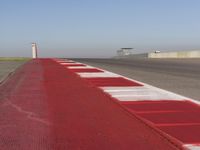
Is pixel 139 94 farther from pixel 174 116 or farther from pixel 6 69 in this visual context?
pixel 6 69

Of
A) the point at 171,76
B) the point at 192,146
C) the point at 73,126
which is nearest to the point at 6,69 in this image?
the point at 171,76

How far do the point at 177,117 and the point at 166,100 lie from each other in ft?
7.96

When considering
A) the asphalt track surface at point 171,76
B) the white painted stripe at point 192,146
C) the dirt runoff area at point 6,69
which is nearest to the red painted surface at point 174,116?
the white painted stripe at point 192,146

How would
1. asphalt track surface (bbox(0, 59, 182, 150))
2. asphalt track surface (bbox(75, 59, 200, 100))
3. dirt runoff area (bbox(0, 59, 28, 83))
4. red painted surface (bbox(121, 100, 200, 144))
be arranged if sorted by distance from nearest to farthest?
asphalt track surface (bbox(0, 59, 182, 150)), red painted surface (bbox(121, 100, 200, 144)), asphalt track surface (bbox(75, 59, 200, 100)), dirt runoff area (bbox(0, 59, 28, 83))

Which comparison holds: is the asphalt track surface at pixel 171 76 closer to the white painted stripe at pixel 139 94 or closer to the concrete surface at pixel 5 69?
the white painted stripe at pixel 139 94

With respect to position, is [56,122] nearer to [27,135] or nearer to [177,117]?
[27,135]

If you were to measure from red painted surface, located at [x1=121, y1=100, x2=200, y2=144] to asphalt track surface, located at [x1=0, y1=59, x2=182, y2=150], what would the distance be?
25 cm

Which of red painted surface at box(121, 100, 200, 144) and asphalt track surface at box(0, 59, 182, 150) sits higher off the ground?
asphalt track surface at box(0, 59, 182, 150)

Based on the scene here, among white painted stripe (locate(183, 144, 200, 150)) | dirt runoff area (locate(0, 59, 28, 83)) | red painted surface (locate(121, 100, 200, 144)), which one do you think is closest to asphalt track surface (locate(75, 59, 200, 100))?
red painted surface (locate(121, 100, 200, 144))

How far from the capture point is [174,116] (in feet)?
25.0

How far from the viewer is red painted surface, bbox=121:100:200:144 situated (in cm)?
609

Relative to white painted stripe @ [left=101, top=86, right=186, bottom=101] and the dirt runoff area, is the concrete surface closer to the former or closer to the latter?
the dirt runoff area

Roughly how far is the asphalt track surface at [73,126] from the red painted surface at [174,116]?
0.82 ft

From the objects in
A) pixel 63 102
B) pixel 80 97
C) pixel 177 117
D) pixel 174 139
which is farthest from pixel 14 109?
pixel 174 139
